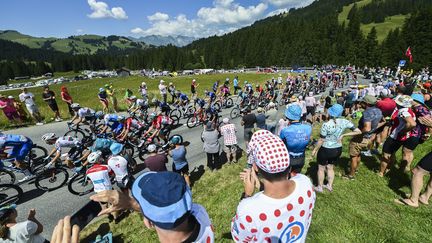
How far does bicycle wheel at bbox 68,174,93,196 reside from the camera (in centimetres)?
742

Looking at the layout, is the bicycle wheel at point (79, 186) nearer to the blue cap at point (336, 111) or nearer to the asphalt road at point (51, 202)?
the asphalt road at point (51, 202)

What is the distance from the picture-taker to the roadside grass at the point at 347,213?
16.3ft

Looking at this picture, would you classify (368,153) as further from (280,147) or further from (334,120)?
(280,147)

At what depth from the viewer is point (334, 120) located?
575 cm

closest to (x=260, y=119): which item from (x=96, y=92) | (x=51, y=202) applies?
(x=51, y=202)

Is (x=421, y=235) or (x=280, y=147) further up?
(x=280, y=147)

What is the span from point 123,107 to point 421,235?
19.8 meters

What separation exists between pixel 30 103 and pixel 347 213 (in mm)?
17640

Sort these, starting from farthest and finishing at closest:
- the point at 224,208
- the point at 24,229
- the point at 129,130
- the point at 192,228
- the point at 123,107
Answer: the point at 123,107 < the point at 129,130 < the point at 224,208 < the point at 24,229 < the point at 192,228

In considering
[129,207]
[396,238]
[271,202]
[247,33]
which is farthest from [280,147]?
[247,33]

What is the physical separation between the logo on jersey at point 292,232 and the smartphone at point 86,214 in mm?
1877

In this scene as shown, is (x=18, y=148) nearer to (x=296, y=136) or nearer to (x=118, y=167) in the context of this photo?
(x=118, y=167)

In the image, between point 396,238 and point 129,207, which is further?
point 396,238

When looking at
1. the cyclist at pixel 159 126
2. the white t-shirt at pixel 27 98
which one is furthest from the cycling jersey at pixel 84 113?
the white t-shirt at pixel 27 98
